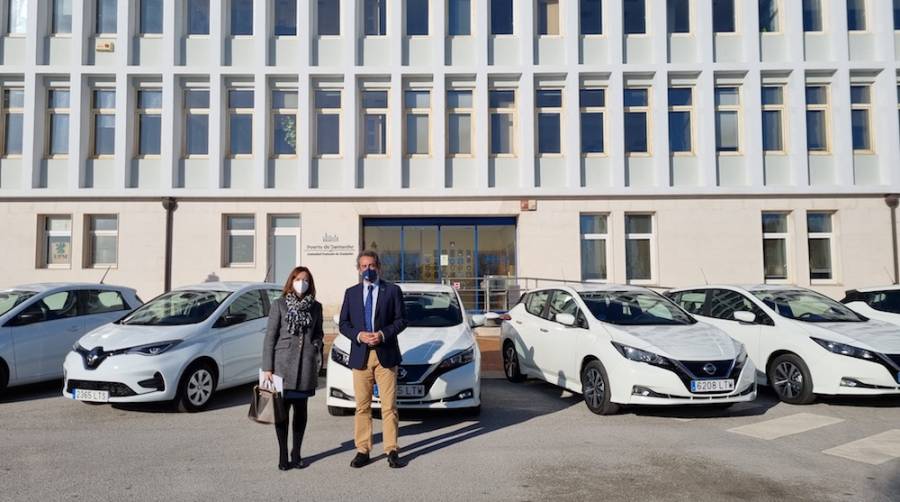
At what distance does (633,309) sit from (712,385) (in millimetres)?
1504

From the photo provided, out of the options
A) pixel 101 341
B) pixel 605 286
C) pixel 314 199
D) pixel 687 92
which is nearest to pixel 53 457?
pixel 101 341

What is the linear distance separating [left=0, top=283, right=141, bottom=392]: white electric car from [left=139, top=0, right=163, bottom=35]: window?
452 inches

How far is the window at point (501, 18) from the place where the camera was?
17516 mm

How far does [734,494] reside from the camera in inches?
169

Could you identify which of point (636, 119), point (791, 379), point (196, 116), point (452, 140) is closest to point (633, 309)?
point (791, 379)

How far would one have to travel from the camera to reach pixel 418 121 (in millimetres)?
17500

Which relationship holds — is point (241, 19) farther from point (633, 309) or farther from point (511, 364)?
point (633, 309)

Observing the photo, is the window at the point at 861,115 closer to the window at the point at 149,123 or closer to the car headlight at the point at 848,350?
the car headlight at the point at 848,350

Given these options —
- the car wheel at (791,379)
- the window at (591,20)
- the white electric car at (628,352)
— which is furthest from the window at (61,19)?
the car wheel at (791,379)

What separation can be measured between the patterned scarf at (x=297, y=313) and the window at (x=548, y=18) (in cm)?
1510

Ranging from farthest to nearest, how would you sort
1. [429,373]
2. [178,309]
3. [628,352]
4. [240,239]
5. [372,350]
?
[240,239] → [178,309] → [628,352] → [429,373] → [372,350]

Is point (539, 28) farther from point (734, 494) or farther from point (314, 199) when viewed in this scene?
point (734, 494)

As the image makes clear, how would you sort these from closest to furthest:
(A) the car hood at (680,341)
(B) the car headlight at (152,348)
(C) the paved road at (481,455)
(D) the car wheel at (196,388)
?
(C) the paved road at (481,455) < (A) the car hood at (680,341) < (B) the car headlight at (152,348) < (D) the car wheel at (196,388)

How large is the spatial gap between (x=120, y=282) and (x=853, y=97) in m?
22.8
